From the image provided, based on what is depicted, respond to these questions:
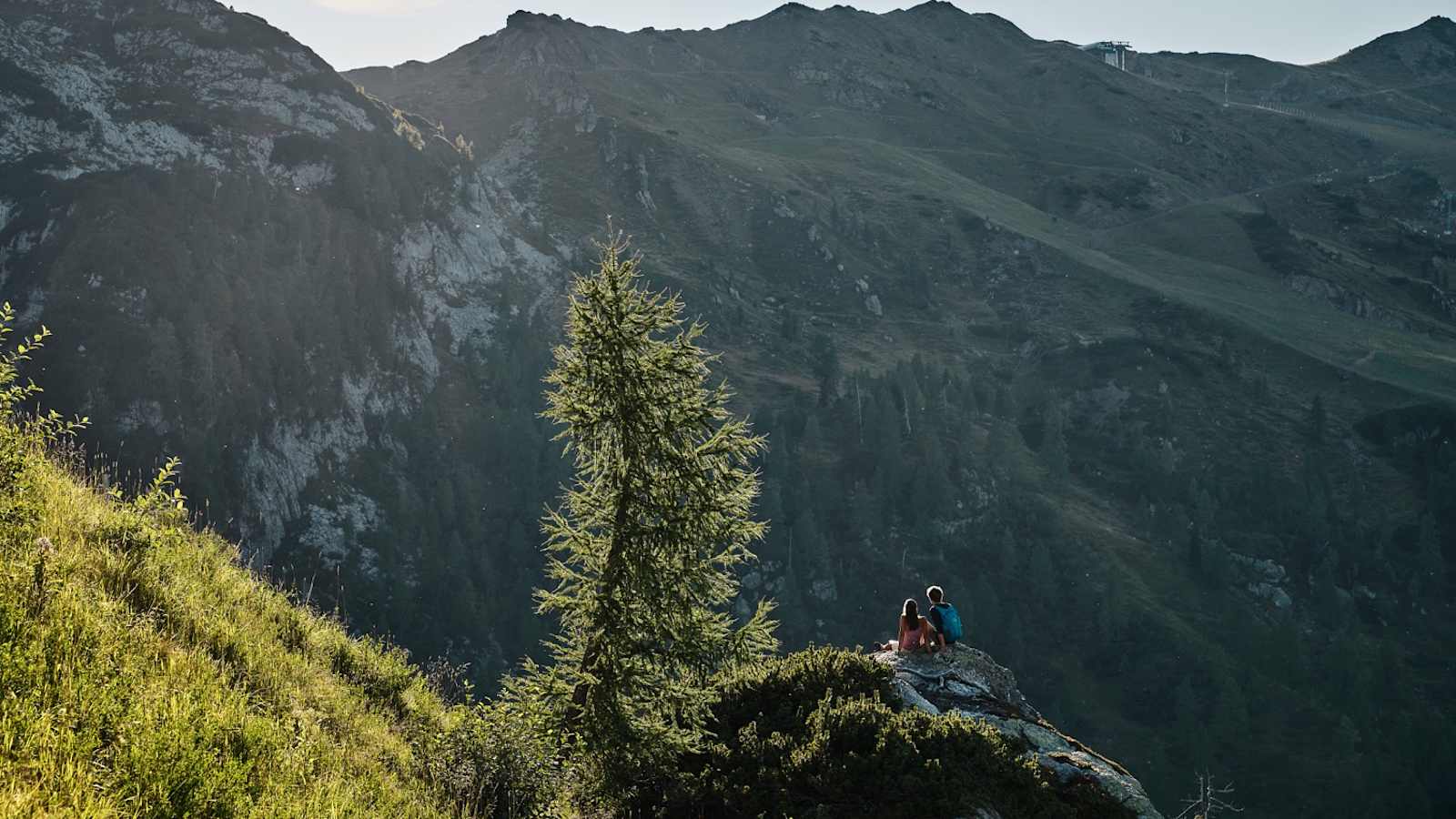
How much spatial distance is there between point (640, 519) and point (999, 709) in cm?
716

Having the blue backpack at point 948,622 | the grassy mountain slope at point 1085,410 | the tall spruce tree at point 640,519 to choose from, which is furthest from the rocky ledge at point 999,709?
the grassy mountain slope at point 1085,410

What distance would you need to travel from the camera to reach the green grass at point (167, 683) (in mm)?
5469

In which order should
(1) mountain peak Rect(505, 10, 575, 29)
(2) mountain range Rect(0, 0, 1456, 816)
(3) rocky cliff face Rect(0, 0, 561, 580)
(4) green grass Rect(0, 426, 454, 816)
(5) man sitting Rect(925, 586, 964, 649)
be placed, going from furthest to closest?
1. (1) mountain peak Rect(505, 10, 575, 29)
2. (2) mountain range Rect(0, 0, 1456, 816)
3. (3) rocky cliff face Rect(0, 0, 561, 580)
4. (5) man sitting Rect(925, 586, 964, 649)
5. (4) green grass Rect(0, 426, 454, 816)

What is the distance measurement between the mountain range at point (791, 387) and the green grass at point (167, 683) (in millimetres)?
38221

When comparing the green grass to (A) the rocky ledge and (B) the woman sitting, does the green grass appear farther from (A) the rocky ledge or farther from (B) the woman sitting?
(B) the woman sitting

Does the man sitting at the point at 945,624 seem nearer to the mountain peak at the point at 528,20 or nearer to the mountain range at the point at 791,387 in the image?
the mountain range at the point at 791,387


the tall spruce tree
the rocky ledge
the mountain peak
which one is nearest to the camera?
the tall spruce tree

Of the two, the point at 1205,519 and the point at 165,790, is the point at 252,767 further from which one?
the point at 1205,519

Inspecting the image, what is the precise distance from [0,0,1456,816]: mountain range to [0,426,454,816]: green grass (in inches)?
1505

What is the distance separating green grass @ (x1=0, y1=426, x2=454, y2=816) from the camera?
5.47 meters

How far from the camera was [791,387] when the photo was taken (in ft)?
379

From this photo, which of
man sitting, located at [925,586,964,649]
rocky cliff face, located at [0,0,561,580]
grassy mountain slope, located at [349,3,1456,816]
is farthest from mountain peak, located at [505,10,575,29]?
man sitting, located at [925,586,964,649]

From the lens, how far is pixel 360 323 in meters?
84.1

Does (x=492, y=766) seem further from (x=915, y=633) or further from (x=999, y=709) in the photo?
(x=915, y=633)
